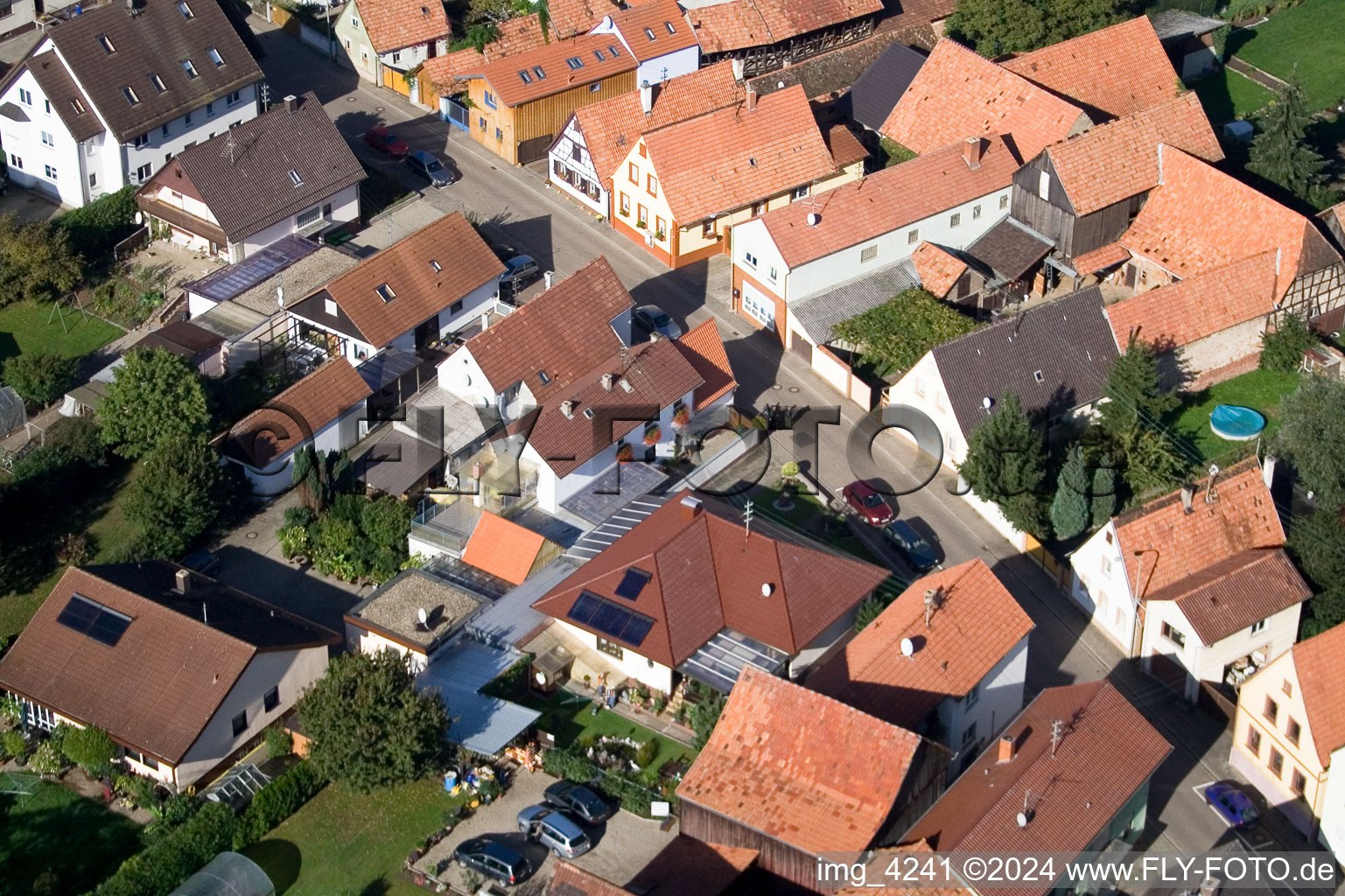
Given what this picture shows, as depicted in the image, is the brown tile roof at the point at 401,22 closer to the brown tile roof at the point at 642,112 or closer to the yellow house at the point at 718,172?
the brown tile roof at the point at 642,112

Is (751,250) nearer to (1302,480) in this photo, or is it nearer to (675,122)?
(675,122)

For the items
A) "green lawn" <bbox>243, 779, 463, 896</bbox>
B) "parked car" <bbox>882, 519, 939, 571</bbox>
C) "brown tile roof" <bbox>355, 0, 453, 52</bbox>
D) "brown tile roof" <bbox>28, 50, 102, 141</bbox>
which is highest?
"brown tile roof" <bbox>28, 50, 102, 141</bbox>

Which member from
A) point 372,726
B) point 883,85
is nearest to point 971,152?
point 883,85

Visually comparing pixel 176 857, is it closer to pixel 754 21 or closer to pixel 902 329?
pixel 902 329

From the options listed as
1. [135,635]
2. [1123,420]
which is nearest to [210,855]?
[135,635]

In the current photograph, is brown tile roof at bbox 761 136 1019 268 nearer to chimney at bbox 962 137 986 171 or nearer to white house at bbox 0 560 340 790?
chimney at bbox 962 137 986 171

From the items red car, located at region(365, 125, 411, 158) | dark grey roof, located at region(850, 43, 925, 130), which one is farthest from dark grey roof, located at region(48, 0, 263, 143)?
dark grey roof, located at region(850, 43, 925, 130)
